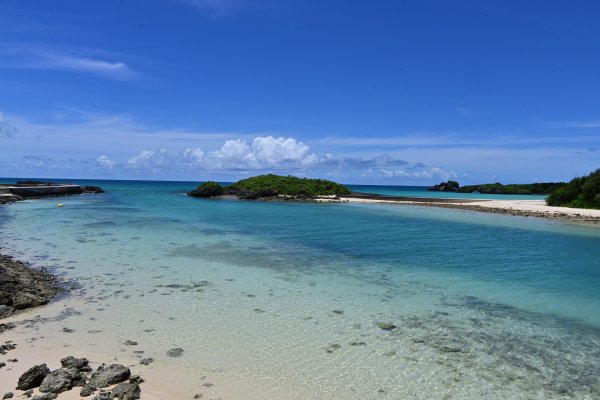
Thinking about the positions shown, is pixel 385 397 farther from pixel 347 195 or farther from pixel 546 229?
pixel 347 195

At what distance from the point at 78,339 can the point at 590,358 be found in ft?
41.2

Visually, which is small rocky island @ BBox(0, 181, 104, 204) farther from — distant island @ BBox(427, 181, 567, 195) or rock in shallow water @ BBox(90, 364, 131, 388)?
distant island @ BBox(427, 181, 567, 195)

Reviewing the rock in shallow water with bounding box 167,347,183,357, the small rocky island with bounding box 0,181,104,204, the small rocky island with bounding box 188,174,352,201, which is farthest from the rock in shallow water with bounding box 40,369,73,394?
the small rocky island with bounding box 188,174,352,201

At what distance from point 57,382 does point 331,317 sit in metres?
7.29

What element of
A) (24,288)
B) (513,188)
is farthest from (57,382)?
(513,188)

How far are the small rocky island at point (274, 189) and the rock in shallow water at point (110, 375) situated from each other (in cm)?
7414

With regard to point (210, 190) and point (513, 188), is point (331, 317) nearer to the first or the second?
point (210, 190)

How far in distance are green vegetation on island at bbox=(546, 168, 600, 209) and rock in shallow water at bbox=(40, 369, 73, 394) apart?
6579 cm

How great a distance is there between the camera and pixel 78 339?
10.7 metres

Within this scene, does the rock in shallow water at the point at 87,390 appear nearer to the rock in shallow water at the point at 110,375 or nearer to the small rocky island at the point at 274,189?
the rock in shallow water at the point at 110,375

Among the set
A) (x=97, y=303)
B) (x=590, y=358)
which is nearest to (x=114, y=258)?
(x=97, y=303)

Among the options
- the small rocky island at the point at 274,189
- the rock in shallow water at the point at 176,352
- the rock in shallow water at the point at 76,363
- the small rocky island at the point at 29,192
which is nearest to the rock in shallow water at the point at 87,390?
the rock in shallow water at the point at 76,363

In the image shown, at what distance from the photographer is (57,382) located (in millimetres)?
8031

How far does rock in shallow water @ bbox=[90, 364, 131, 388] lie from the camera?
Result: 8.20m
